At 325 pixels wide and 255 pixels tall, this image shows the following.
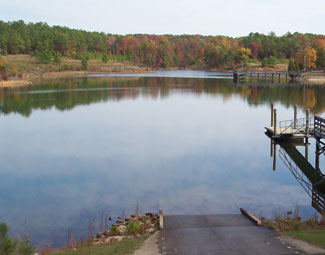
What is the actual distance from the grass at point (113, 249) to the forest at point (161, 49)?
3659 inches

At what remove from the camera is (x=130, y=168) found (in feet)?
71.3

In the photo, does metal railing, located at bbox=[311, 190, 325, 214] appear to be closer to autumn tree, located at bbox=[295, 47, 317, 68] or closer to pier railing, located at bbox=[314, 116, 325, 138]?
pier railing, located at bbox=[314, 116, 325, 138]

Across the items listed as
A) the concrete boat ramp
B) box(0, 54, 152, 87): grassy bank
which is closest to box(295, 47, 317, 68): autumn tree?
box(0, 54, 152, 87): grassy bank

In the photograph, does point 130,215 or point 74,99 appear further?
point 74,99

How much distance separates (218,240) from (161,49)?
562 ft

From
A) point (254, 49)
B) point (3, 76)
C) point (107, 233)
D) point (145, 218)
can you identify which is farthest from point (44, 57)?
point (107, 233)

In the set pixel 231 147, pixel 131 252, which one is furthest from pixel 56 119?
pixel 131 252

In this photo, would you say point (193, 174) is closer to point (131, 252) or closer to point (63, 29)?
point (131, 252)

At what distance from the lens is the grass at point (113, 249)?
33.9 feet

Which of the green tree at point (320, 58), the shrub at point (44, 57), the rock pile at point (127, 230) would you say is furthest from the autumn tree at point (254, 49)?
the rock pile at point (127, 230)

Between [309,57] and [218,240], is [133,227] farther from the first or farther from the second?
[309,57]

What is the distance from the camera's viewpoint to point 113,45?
176m

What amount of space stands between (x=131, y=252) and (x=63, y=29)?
546 feet

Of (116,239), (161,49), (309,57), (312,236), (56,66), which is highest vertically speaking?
(161,49)
